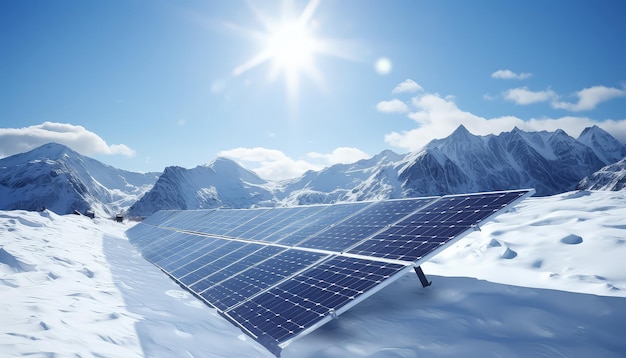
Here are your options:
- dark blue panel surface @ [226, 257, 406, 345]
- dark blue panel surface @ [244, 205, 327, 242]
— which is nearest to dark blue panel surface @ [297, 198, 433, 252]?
dark blue panel surface @ [226, 257, 406, 345]

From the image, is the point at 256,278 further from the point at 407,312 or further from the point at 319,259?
the point at 407,312

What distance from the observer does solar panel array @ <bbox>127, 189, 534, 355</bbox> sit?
289 inches

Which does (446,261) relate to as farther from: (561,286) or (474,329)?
(474,329)

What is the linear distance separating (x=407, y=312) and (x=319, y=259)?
3040 millimetres

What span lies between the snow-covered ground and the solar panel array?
2.43 feet

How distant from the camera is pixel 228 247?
16.0m

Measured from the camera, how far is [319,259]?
10.5 metres

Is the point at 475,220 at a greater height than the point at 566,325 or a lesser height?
greater

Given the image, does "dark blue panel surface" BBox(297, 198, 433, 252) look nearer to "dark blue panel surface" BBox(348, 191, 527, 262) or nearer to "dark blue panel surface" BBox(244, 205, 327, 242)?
"dark blue panel surface" BBox(348, 191, 527, 262)

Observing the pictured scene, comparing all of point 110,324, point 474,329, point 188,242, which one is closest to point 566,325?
point 474,329

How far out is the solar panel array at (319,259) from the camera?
24.1ft

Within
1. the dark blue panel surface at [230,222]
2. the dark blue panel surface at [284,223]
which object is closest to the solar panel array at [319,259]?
the dark blue panel surface at [284,223]

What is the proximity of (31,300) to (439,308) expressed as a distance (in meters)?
9.51

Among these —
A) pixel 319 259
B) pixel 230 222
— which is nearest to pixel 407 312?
pixel 319 259
